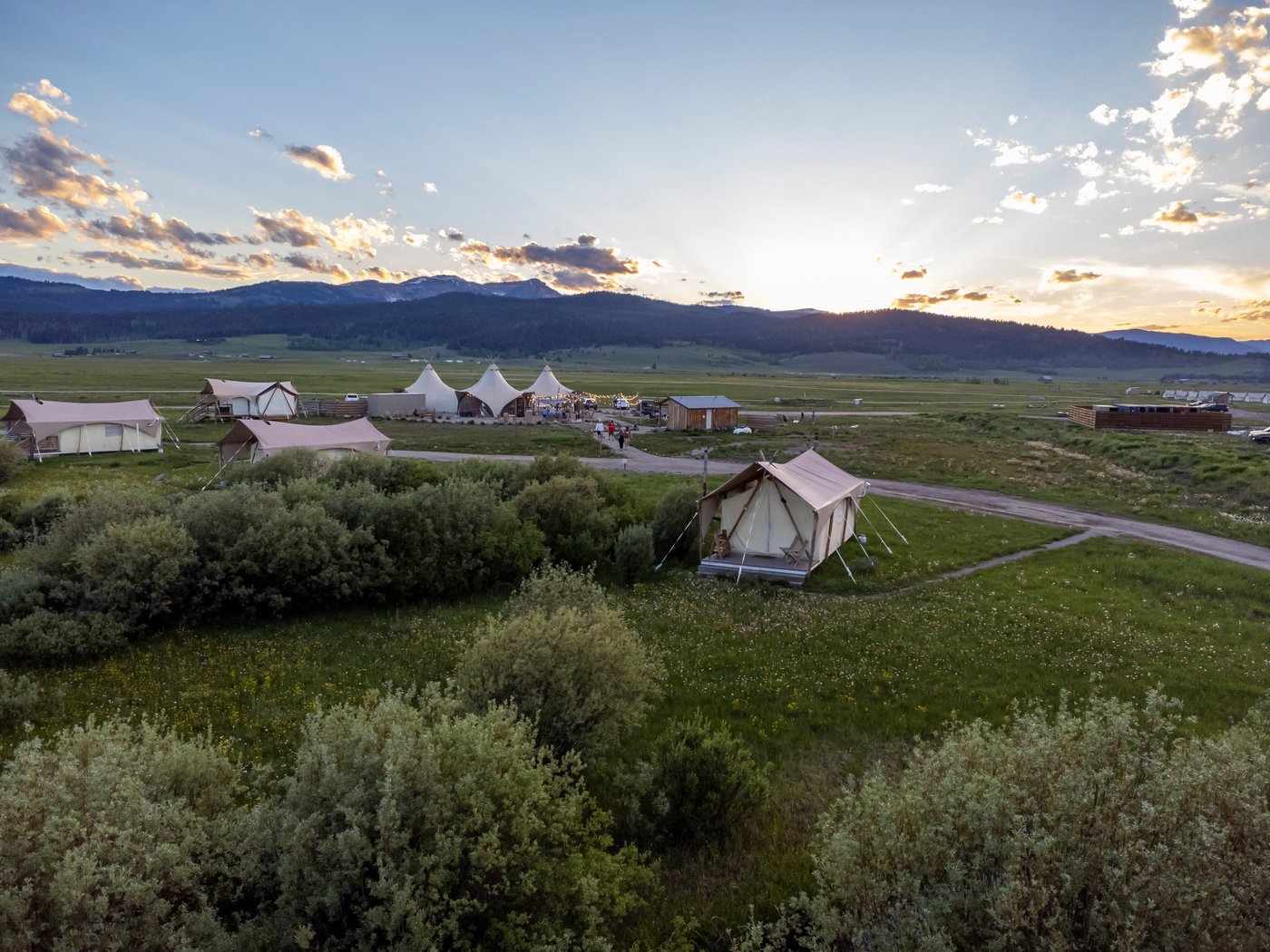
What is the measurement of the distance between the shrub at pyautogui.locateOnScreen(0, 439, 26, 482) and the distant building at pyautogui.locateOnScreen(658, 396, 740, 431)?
36034mm

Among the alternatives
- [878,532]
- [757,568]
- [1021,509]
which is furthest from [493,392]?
[757,568]

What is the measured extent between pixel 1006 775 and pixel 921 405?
83894mm

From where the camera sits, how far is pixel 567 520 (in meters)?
18.5

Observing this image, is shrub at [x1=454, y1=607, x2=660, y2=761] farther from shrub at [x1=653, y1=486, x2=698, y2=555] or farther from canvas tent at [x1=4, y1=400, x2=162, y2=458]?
canvas tent at [x1=4, y1=400, x2=162, y2=458]

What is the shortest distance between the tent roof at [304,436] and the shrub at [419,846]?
25101mm

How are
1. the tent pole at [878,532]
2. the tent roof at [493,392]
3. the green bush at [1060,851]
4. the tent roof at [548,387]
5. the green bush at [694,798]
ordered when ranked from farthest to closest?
the tent roof at [548,387]
the tent roof at [493,392]
the tent pole at [878,532]
the green bush at [694,798]
the green bush at [1060,851]

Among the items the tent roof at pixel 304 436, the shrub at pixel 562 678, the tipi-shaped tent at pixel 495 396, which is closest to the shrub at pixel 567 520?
the shrub at pixel 562 678

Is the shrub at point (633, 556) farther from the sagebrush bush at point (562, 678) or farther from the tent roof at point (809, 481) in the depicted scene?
the sagebrush bush at point (562, 678)

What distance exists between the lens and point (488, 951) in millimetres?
4645

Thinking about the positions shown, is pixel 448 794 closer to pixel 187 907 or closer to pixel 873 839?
pixel 187 907

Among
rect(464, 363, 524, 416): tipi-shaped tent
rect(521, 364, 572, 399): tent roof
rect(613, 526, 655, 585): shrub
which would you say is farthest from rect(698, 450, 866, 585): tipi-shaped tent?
rect(521, 364, 572, 399): tent roof

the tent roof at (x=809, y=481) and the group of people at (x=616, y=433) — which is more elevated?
the tent roof at (x=809, y=481)

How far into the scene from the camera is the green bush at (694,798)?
24.2 feet

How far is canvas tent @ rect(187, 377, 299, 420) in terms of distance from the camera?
5200 centimetres
